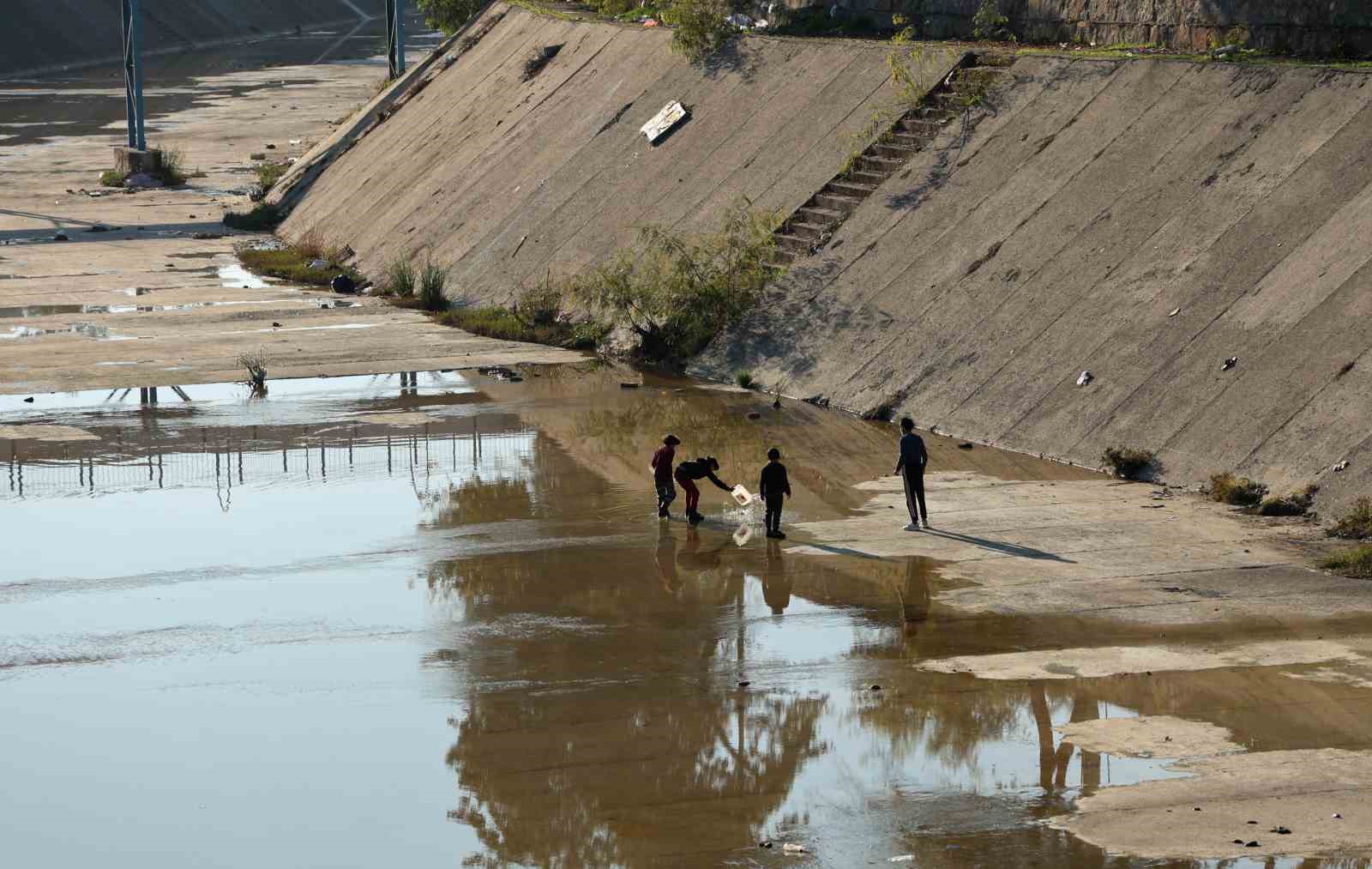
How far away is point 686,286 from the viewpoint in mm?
26703

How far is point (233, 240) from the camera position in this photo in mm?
41250

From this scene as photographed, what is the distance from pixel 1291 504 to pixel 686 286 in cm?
1130

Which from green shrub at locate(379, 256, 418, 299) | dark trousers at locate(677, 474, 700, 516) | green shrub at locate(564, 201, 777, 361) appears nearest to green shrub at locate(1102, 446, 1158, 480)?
dark trousers at locate(677, 474, 700, 516)

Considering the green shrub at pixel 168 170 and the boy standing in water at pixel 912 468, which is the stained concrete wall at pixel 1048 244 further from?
Answer: the green shrub at pixel 168 170

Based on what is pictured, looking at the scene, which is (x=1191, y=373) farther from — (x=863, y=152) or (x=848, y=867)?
(x=848, y=867)

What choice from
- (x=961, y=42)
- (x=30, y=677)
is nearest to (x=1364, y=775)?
(x=30, y=677)

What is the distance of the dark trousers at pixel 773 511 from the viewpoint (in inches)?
680

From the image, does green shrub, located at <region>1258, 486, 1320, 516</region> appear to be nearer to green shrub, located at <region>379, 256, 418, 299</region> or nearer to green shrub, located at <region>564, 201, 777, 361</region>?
green shrub, located at <region>564, 201, 777, 361</region>

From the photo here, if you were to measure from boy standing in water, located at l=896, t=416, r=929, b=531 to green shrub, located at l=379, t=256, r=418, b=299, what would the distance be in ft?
55.6

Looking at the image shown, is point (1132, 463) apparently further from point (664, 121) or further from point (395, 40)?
point (395, 40)

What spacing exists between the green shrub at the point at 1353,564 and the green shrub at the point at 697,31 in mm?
21599

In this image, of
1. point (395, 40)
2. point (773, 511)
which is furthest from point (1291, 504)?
point (395, 40)

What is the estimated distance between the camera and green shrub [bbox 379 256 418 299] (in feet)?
107

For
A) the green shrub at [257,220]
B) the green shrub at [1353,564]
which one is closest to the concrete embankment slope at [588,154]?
the green shrub at [257,220]
